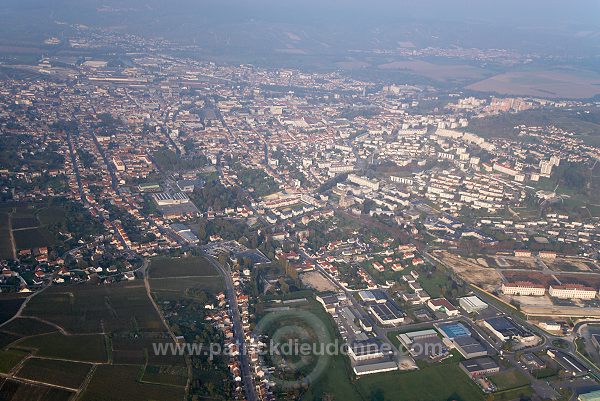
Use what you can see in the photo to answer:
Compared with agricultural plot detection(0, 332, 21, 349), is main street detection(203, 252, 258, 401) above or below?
below

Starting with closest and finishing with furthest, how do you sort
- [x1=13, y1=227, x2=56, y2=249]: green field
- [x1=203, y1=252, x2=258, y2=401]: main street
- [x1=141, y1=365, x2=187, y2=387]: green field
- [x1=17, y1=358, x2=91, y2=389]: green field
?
[x1=17, y1=358, x2=91, y2=389]: green field, [x1=141, y1=365, x2=187, y2=387]: green field, [x1=203, y1=252, x2=258, y2=401]: main street, [x1=13, y1=227, x2=56, y2=249]: green field

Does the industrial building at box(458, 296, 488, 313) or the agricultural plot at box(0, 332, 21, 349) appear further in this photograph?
the industrial building at box(458, 296, 488, 313)

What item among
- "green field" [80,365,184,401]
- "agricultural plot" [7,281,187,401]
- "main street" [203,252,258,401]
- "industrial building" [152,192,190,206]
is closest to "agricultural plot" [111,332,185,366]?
"agricultural plot" [7,281,187,401]

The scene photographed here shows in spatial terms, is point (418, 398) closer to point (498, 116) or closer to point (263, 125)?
point (263, 125)

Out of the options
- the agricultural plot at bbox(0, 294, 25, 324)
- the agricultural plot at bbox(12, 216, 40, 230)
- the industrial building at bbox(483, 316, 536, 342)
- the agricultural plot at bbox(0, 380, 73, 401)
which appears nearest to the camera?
the agricultural plot at bbox(0, 380, 73, 401)

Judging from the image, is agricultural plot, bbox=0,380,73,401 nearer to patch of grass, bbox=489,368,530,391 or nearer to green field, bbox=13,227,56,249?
green field, bbox=13,227,56,249

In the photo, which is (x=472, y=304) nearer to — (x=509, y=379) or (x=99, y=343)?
(x=509, y=379)

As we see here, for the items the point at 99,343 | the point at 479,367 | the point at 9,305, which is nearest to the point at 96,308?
the point at 99,343
